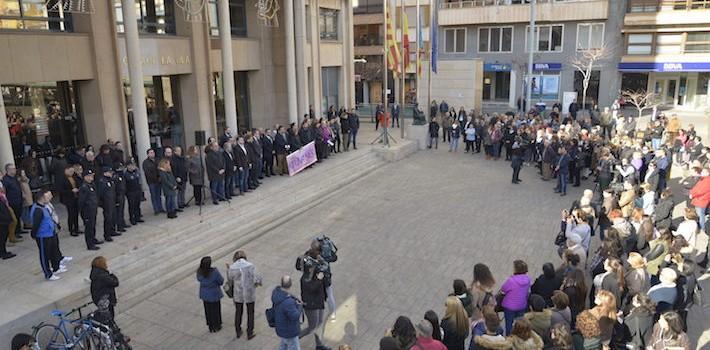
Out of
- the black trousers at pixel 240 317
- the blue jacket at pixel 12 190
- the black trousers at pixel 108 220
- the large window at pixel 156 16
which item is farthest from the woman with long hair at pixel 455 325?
the large window at pixel 156 16

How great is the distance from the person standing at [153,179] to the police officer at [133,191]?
39cm

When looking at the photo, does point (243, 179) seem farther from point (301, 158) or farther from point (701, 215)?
point (701, 215)

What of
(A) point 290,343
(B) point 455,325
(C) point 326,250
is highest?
(C) point 326,250

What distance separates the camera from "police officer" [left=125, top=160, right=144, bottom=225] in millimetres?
12877

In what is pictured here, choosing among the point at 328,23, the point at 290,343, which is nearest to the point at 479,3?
the point at 328,23

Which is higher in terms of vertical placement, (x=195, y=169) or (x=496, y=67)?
(x=496, y=67)

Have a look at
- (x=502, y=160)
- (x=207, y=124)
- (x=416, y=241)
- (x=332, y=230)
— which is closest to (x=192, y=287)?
(x=332, y=230)

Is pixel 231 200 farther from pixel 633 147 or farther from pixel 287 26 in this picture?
pixel 633 147

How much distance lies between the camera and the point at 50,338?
8266mm

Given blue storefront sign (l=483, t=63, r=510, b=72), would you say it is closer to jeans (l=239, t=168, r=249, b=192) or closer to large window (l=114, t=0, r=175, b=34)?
large window (l=114, t=0, r=175, b=34)

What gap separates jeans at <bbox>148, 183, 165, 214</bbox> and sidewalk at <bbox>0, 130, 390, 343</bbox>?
25 centimetres

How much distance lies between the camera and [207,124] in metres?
20.1

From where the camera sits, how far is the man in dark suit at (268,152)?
17.8 m

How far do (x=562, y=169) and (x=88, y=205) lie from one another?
45.0 feet
